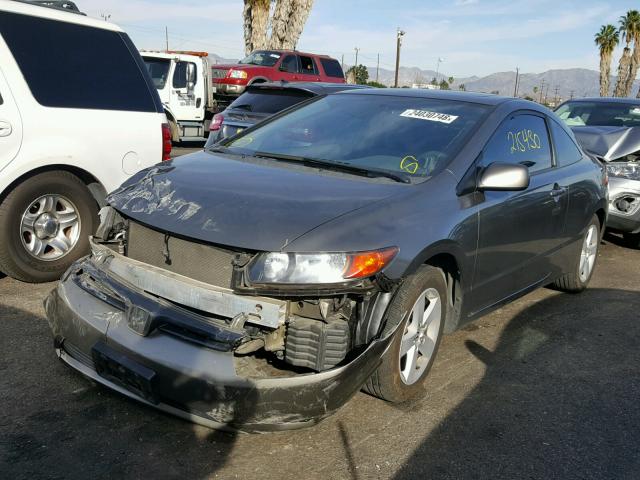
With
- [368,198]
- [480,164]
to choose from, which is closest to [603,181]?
[480,164]

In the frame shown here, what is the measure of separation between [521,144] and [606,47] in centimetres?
6403

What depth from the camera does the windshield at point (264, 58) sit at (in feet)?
59.7

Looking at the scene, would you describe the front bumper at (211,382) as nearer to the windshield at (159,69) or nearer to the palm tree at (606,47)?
the windshield at (159,69)

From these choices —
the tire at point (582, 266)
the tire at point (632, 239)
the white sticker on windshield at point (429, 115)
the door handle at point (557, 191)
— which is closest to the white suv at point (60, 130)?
the white sticker on windshield at point (429, 115)

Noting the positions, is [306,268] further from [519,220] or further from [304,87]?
[304,87]

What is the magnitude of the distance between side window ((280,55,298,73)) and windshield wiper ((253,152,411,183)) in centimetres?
1481

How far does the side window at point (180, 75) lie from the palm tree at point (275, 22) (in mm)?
10632

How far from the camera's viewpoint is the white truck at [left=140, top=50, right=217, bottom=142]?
1541 cm

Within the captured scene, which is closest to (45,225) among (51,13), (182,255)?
(51,13)

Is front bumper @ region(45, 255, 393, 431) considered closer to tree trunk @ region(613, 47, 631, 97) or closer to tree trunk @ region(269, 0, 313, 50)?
tree trunk @ region(269, 0, 313, 50)

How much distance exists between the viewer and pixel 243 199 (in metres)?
3.06

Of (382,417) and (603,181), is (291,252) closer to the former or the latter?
(382,417)

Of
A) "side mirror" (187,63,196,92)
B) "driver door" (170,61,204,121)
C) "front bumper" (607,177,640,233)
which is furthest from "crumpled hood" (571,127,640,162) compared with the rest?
"side mirror" (187,63,196,92)

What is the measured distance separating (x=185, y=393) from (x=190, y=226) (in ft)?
2.49
